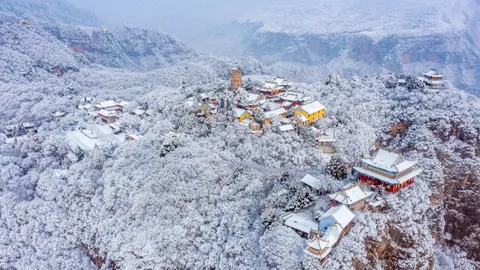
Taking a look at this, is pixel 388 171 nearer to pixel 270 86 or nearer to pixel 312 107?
pixel 312 107

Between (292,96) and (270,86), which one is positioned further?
(270,86)

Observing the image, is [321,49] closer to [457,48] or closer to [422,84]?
[457,48]

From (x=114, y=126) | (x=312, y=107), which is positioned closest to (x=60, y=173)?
(x=114, y=126)

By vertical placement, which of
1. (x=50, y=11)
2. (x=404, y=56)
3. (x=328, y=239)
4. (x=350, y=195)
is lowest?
(x=404, y=56)

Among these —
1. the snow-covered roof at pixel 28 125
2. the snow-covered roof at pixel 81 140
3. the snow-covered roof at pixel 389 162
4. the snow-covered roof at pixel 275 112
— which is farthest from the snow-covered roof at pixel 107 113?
the snow-covered roof at pixel 389 162

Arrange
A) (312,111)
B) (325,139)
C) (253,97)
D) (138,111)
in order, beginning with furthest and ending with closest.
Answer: (138,111)
(253,97)
(312,111)
(325,139)

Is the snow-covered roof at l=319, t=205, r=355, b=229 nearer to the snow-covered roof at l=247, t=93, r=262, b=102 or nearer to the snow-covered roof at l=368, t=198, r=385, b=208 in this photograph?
the snow-covered roof at l=368, t=198, r=385, b=208

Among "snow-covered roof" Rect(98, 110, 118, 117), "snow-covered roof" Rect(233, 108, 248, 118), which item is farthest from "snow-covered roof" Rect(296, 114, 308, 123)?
"snow-covered roof" Rect(98, 110, 118, 117)

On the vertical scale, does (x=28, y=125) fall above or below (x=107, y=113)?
below

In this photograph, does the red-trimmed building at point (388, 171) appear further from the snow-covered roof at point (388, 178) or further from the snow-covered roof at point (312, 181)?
the snow-covered roof at point (312, 181)
